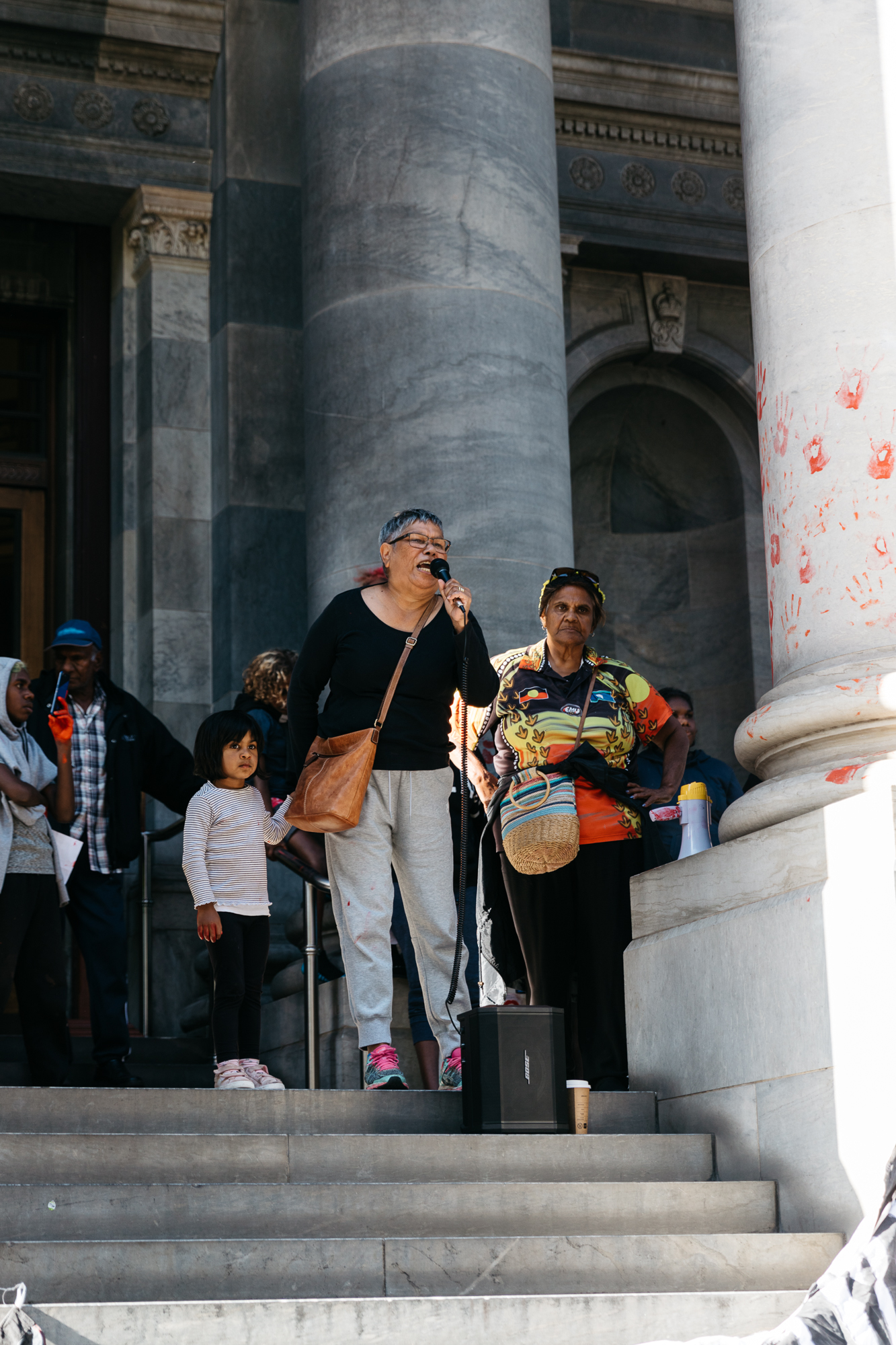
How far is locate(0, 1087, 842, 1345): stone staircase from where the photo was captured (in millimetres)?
4711

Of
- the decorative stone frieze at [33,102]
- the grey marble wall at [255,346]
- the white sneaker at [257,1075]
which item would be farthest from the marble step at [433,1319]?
the decorative stone frieze at [33,102]

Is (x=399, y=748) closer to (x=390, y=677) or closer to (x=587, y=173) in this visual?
(x=390, y=677)

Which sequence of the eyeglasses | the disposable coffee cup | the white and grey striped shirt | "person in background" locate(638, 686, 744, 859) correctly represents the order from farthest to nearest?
"person in background" locate(638, 686, 744, 859), the white and grey striped shirt, the eyeglasses, the disposable coffee cup

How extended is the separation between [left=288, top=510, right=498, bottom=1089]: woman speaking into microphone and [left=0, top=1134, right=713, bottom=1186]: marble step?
2.43ft

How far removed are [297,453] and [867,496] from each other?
5641mm

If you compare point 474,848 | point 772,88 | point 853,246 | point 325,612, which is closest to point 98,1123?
point 325,612

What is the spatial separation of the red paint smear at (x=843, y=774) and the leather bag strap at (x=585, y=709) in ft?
4.46

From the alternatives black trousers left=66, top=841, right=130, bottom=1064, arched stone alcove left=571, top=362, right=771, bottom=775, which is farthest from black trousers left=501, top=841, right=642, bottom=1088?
arched stone alcove left=571, top=362, right=771, bottom=775

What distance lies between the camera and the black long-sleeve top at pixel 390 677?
682 centimetres

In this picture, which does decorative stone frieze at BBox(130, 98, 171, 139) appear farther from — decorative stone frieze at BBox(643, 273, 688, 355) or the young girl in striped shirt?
the young girl in striped shirt

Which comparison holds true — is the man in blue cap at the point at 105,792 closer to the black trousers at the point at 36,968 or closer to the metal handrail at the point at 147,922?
the black trousers at the point at 36,968

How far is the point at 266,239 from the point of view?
1165cm

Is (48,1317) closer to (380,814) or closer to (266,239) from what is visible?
(380,814)

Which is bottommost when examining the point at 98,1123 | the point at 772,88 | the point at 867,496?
the point at 98,1123
